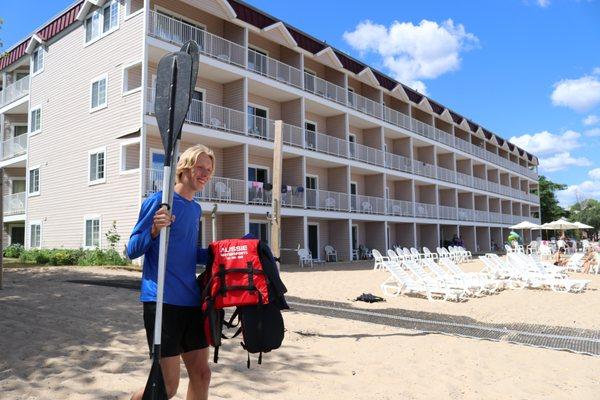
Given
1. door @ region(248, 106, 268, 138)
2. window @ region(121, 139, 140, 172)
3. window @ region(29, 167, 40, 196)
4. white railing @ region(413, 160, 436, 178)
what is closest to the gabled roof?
door @ region(248, 106, 268, 138)

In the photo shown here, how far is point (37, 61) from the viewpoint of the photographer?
25.9 meters

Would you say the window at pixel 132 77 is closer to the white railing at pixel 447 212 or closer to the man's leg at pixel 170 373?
the man's leg at pixel 170 373

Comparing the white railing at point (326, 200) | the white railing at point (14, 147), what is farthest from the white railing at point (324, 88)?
the white railing at point (14, 147)

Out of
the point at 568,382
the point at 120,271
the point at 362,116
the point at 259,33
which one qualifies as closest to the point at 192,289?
the point at 568,382

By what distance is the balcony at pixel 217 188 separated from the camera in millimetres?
17922

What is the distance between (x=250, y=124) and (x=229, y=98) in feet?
4.86

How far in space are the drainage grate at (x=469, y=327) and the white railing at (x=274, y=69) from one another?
15072 mm

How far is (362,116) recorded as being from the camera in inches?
1130

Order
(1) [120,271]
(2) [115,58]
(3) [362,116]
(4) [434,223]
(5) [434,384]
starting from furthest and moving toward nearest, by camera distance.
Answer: (4) [434,223]
(3) [362,116]
(2) [115,58]
(1) [120,271]
(5) [434,384]

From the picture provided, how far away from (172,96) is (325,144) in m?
23.7

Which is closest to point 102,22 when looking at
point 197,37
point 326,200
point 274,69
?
point 197,37

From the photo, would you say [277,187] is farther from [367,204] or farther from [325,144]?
[367,204]

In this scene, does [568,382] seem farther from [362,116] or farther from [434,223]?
[434,223]

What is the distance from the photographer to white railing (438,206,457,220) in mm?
36172
